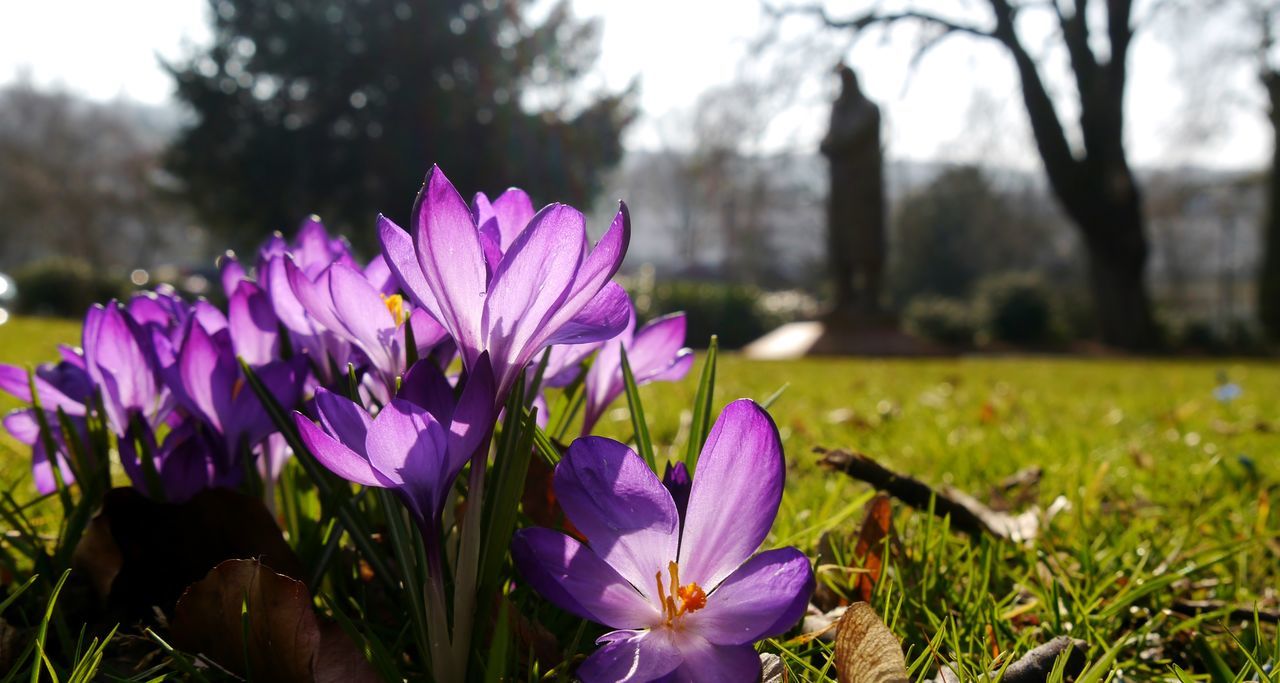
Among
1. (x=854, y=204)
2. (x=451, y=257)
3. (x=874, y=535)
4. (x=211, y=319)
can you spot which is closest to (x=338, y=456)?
(x=451, y=257)

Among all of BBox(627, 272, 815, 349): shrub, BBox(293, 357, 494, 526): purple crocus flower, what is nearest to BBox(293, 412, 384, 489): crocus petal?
BBox(293, 357, 494, 526): purple crocus flower

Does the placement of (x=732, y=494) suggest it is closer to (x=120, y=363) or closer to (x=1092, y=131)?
(x=120, y=363)

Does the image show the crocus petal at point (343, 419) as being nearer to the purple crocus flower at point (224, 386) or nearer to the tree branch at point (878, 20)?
the purple crocus flower at point (224, 386)

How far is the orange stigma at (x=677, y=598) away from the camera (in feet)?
1.93

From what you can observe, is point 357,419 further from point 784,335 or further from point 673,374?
point 784,335

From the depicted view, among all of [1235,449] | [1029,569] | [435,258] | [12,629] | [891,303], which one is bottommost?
[891,303]

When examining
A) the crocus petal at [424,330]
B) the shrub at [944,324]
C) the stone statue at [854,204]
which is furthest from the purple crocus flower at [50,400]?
the shrub at [944,324]

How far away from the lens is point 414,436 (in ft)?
1.86

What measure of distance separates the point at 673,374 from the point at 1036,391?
208 inches

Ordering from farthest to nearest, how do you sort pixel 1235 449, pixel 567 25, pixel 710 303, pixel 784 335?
pixel 567 25, pixel 710 303, pixel 784 335, pixel 1235 449

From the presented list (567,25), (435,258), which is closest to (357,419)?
(435,258)

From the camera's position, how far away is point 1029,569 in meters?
1.19

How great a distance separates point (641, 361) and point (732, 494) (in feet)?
1.20

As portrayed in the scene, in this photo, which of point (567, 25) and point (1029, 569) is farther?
point (567, 25)
